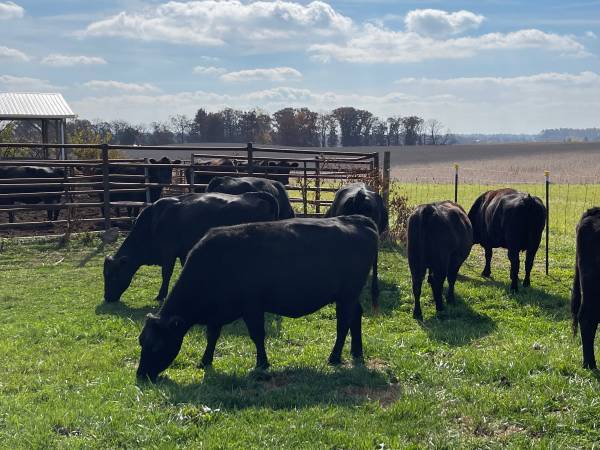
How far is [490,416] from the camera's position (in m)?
5.14

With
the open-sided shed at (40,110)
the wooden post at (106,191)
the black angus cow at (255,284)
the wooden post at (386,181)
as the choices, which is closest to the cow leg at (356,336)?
the black angus cow at (255,284)

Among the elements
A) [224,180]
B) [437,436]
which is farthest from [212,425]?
[224,180]

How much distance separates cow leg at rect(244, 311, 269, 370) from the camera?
6.40 metres

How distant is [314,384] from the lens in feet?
19.4

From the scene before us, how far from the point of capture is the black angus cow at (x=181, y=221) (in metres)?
9.73

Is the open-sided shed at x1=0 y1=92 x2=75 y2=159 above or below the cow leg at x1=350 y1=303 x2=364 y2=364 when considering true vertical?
above

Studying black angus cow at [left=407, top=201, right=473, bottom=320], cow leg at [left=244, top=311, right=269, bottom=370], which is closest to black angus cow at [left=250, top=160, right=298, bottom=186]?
black angus cow at [left=407, top=201, right=473, bottom=320]

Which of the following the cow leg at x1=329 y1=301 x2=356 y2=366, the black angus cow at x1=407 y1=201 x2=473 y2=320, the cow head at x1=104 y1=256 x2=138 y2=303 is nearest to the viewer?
the cow leg at x1=329 y1=301 x2=356 y2=366

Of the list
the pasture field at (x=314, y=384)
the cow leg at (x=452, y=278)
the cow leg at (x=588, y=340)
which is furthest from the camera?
the cow leg at (x=452, y=278)

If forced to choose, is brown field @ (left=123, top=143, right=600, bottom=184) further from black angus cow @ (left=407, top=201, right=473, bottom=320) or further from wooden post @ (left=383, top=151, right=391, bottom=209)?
black angus cow @ (left=407, top=201, right=473, bottom=320)

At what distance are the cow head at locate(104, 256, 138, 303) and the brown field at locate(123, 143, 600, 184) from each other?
29.3m

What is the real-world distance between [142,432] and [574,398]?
346 centimetres

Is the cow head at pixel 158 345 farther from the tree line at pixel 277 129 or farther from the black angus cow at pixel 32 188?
the tree line at pixel 277 129

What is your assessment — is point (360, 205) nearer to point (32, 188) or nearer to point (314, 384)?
point (314, 384)
